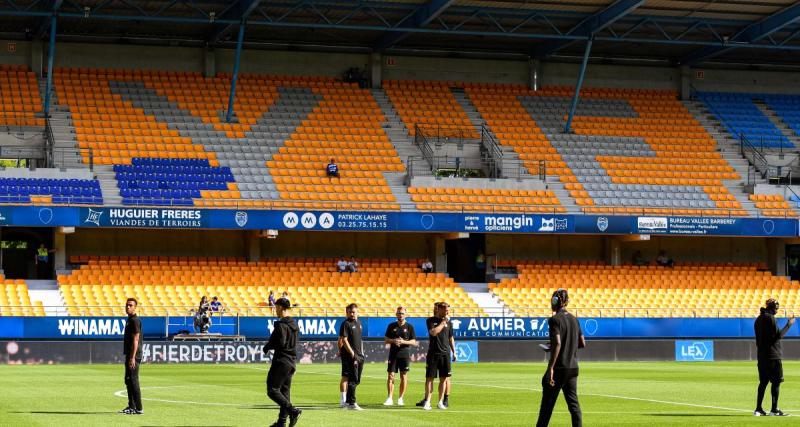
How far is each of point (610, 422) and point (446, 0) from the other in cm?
3134

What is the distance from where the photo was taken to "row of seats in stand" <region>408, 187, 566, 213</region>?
→ 50.1 m

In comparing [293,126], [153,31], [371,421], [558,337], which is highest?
[153,31]

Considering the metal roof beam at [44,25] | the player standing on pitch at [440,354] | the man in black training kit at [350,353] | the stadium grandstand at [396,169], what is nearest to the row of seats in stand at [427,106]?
the stadium grandstand at [396,169]

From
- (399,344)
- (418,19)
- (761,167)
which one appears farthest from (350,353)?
(761,167)

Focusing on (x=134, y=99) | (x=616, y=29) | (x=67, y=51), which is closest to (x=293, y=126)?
(x=134, y=99)

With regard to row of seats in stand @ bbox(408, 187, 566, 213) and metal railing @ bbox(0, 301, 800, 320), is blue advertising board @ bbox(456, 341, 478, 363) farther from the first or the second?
row of seats in stand @ bbox(408, 187, 566, 213)

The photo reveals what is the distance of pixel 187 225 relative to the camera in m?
45.5

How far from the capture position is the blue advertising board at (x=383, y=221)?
145 ft

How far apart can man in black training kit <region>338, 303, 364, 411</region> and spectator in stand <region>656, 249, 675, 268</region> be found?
34902 mm

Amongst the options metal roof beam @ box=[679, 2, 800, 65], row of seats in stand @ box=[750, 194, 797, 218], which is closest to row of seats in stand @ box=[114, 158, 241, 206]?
row of seats in stand @ box=[750, 194, 797, 218]

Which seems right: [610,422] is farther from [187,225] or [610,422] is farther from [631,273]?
[631,273]

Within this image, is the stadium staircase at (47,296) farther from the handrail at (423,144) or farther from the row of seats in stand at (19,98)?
the handrail at (423,144)

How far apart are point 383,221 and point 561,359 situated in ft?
108

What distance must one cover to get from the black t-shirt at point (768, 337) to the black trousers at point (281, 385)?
24.9 ft
